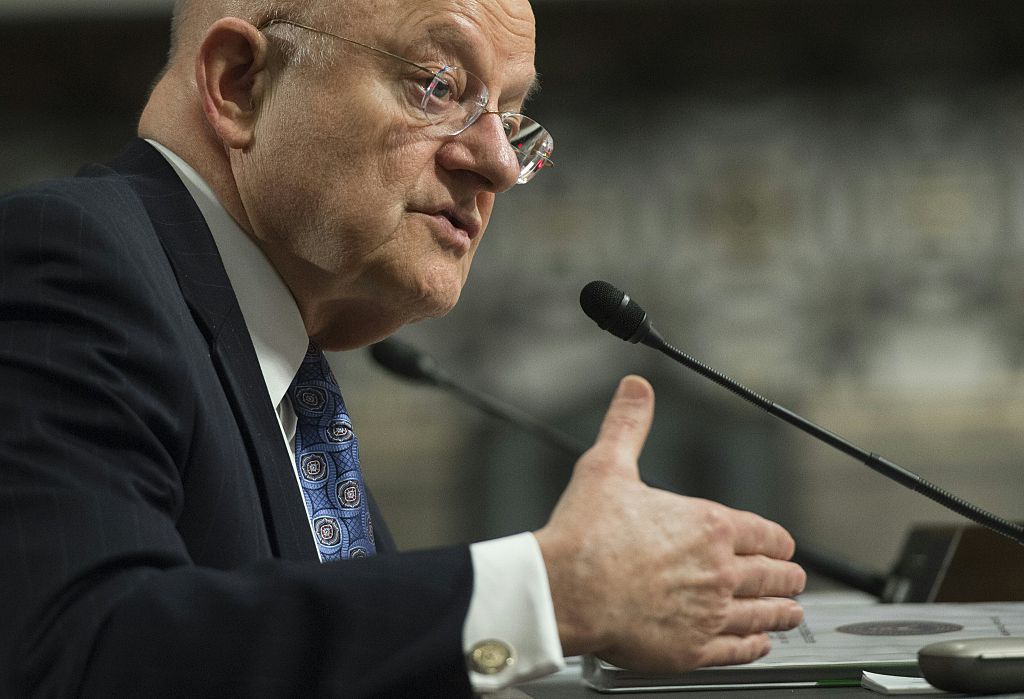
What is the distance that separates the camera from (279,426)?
4.00 feet

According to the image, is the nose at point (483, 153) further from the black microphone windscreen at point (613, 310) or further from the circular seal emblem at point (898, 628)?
the circular seal emblem at point (898, 628)

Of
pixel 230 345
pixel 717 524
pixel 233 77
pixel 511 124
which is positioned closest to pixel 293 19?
pixel 233 77

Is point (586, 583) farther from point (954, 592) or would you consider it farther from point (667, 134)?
point (667, 134)

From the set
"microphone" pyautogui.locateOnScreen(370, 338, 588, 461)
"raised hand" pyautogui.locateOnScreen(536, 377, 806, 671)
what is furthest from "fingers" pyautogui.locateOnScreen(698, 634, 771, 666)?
"microphone" pyautogui.locateOnScreen(370, 338, 588, 461)

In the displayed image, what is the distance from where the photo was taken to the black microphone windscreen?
4.64 ft

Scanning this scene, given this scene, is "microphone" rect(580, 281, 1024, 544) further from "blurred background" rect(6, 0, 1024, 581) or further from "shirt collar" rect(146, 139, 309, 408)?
"blurred background" rect(6, 0, 1024, 581)

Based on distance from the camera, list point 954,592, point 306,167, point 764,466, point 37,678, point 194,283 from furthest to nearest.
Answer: point 764,466, point 954,592, point 306,167, point 194,283, point 37,678

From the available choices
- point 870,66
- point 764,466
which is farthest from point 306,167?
point 870,66

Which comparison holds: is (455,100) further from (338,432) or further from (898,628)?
(898,628)

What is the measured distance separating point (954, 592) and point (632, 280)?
4.91 meters

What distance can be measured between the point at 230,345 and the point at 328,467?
0.76 feet

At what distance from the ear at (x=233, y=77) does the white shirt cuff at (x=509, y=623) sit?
73 cm

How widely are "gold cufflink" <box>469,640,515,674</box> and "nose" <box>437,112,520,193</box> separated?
29.1 inches

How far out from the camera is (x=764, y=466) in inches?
220
